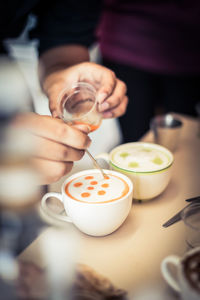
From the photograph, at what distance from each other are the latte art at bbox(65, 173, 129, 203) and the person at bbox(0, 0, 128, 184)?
0.11 ft

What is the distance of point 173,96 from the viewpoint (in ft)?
3.84

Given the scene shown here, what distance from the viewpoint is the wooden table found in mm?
439

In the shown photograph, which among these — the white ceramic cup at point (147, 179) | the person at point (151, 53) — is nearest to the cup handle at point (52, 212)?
the white ceramic cup at point (147, 179)

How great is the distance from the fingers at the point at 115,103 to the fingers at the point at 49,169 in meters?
0.22

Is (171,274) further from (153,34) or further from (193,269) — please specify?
(153,34)

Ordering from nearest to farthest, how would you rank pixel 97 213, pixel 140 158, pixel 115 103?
pixel 97 213
pixel 140 158
pixel 115 103

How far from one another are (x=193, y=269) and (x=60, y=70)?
579mm

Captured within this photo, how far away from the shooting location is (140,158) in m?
0.61

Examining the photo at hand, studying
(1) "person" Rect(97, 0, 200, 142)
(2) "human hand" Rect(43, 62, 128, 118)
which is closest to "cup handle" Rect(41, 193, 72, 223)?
(2) "human hand" Rect(43, 62, 128, 118)

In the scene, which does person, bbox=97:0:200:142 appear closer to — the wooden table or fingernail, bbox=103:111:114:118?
fingernail, bbox=103:111:114:118

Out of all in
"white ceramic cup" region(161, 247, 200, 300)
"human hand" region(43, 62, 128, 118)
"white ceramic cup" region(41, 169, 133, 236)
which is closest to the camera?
"white ceramic cup" region(161, 247, 200, 300)

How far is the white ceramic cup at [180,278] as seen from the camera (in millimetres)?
339

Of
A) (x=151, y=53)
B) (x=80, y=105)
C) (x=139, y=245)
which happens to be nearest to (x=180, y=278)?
(x=139, y=245)

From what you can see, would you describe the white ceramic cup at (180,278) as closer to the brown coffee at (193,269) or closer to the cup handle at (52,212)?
the brown coffee at (193,269)
